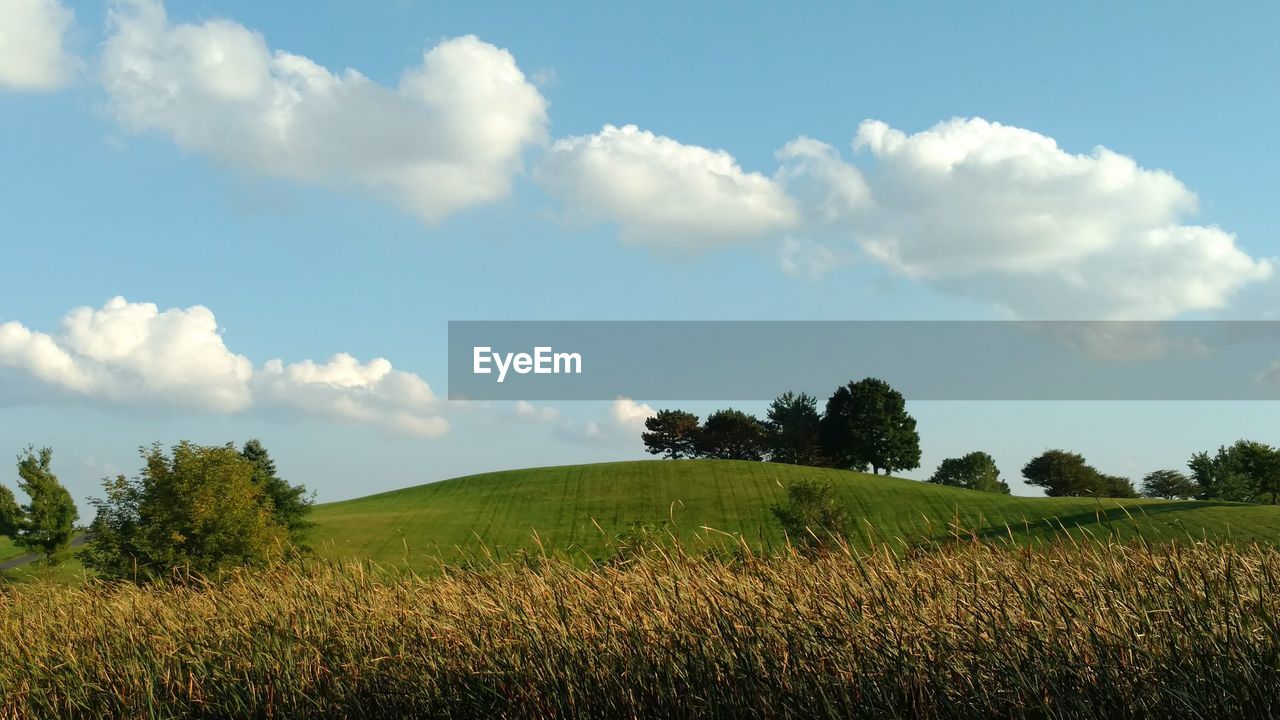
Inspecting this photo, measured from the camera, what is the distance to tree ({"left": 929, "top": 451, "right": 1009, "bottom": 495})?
13062cm

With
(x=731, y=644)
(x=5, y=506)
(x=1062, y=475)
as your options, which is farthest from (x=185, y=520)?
(x=1062, y=475)

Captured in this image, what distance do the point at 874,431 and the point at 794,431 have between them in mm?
12111

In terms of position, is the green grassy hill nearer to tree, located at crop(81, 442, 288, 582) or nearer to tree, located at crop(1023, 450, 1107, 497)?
tree, located at crop(81, 442, 288, 582)

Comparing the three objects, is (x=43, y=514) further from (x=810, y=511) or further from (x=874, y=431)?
(x=874, y=431)

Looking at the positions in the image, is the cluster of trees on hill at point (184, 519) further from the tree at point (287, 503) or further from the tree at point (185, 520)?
the tree at point (287, 503)

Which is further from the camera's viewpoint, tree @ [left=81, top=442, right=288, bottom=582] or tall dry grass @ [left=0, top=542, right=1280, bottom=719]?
tree @ [left=81, top=442, right=288, bottom=582]

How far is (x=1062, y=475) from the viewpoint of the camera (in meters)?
126

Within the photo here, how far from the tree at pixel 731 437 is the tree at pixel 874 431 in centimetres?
1443

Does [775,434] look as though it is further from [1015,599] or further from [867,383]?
[1015,599]

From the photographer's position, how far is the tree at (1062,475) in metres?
125

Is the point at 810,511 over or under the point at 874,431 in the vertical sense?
under

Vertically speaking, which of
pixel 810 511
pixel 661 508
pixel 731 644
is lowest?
pixel 731 644

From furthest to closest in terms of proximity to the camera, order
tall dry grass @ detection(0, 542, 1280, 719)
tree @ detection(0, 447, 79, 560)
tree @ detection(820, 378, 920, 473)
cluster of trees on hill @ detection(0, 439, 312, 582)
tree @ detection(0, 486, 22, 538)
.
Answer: tree @ detection(820, 378, 920, 473), tree @ detection(0, 486, 22, 538), tree @ detection(0, 447, 79, 560), cluster of trees on hill @ detection(0, 439, 312, 582), tall dry grass @ detection(0, 542, 1280, 719)

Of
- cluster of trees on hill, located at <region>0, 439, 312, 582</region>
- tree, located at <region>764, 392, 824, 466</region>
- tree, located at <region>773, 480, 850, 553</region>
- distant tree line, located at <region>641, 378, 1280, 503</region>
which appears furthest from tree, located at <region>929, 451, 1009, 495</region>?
cluster of trees on hill, located at <region>0, 439, 312, 582</region>
